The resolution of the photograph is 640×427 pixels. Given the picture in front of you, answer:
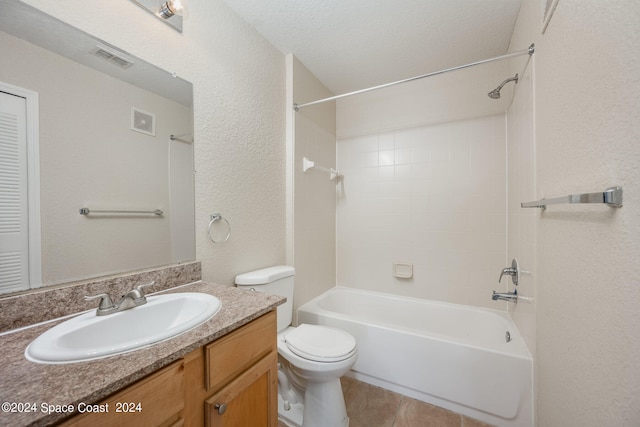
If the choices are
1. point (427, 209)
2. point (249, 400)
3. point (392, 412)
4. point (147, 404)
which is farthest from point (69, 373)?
point (427, 209)

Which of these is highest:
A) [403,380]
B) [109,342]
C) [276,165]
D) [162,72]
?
[162,72]

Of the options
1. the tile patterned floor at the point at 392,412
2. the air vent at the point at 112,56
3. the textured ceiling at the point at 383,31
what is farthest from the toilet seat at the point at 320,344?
the textured ceiling at the point at 383,31

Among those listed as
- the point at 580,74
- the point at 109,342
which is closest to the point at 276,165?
the point at 109,342

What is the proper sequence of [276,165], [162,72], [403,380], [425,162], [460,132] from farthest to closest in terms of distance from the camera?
[425,162]
[460,132]
[276,165]
[403,380]
[162,72]

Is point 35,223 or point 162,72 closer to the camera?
point 35,223

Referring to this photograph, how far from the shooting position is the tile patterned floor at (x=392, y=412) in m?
1.41

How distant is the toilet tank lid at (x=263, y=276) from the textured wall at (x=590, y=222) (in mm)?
1342

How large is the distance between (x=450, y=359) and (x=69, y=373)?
1.71 metres

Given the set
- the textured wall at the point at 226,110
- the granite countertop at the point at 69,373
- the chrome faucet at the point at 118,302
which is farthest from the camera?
the textured wall at the point at 226,110

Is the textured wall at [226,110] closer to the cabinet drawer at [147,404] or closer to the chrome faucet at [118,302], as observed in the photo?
the chrome faucet at [118,302]

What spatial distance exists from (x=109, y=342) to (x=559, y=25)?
6.44 ft

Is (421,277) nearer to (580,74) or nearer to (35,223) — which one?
(580,74)

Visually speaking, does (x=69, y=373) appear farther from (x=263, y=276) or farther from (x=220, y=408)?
(x=263, y=276)

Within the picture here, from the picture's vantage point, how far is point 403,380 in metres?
1.60
